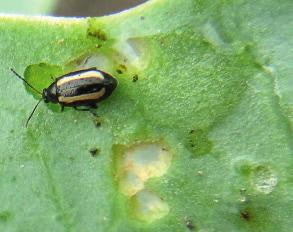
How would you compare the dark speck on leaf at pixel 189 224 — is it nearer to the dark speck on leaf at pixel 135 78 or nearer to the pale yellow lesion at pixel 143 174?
the pale yellow lesion at pixel 143 174

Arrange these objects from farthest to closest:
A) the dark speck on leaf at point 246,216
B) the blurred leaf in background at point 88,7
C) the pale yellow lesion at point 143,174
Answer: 1. the blurred leaf in background at point 88,7
2. the pale yellow lesion at point 143,174
3. the dark speck on leaf at point 246,216

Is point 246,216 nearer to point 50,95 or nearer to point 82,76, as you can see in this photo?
point 82,76

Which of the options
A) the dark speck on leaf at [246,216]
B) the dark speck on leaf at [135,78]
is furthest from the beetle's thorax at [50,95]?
the dark speck on leaf at [246,216]

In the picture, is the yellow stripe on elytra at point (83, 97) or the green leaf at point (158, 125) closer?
the green leaf at point (158, 125)

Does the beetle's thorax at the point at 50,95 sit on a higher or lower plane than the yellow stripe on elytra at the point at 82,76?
lower

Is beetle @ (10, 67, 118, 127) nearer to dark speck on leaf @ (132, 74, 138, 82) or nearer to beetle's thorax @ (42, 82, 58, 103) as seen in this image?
beetle's thorax @ (42, 82, 58, 103)

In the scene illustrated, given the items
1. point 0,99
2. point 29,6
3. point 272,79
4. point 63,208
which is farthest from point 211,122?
point 29,6

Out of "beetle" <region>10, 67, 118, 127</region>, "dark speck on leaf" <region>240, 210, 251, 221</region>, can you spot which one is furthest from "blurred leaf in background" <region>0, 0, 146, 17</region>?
"dark speck on leaf" <region>240, 210, 251, 221</region>

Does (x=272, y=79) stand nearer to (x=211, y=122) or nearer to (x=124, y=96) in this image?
(x=211, y=122)
